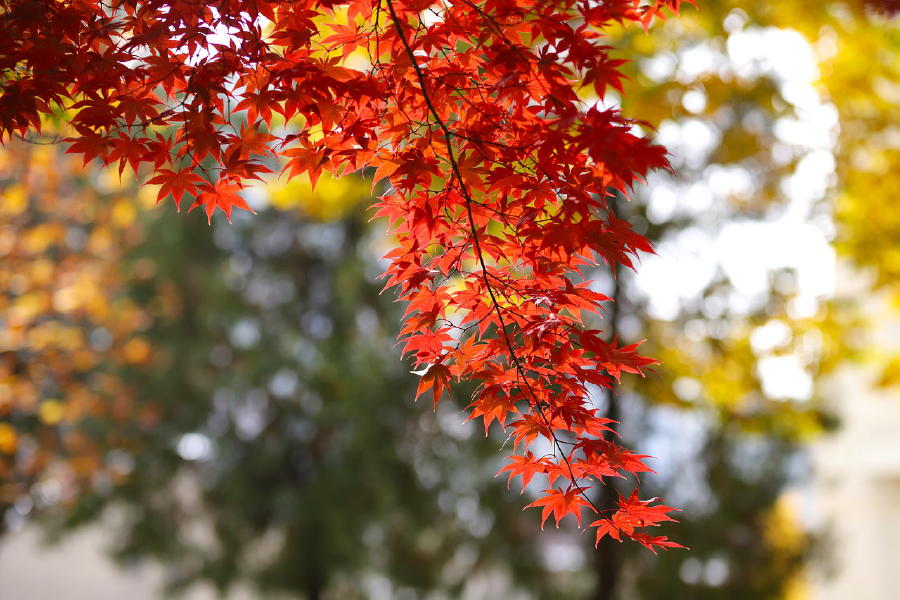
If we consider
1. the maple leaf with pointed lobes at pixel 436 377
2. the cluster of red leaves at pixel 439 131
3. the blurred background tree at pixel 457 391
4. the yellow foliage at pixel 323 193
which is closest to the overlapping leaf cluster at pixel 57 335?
the blurred background tree at pixel 457 391

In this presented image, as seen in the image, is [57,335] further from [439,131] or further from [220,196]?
[439,131]

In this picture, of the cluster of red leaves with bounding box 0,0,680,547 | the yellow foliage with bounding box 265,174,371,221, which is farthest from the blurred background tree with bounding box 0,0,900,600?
the cluster of red leaves with bounding box 0,0,680,547

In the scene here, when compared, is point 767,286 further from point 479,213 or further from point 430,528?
point 479,213

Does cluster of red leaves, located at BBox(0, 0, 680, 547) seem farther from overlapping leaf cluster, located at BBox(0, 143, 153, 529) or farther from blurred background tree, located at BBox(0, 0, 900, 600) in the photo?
overlapping leaf cluster, located at BBox(0, 143, 153, 529)

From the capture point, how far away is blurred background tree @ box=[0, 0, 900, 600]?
432cm

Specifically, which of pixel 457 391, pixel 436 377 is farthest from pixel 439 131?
pixel 457 391

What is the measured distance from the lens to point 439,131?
138cm

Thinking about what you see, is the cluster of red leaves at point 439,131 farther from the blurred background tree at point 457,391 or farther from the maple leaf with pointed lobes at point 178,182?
the blurred background tree at point 457,391

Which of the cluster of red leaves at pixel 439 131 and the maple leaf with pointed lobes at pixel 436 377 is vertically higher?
the cluster of red leaves at pixel 439 131

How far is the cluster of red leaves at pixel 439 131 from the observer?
50.6 inches

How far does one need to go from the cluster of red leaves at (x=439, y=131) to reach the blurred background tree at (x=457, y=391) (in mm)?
2196

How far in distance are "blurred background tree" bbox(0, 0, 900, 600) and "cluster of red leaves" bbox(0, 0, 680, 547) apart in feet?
7.21

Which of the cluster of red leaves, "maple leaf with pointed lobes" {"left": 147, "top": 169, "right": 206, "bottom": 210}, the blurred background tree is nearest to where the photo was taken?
the cluster of red leaves

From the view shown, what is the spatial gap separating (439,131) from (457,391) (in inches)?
173
